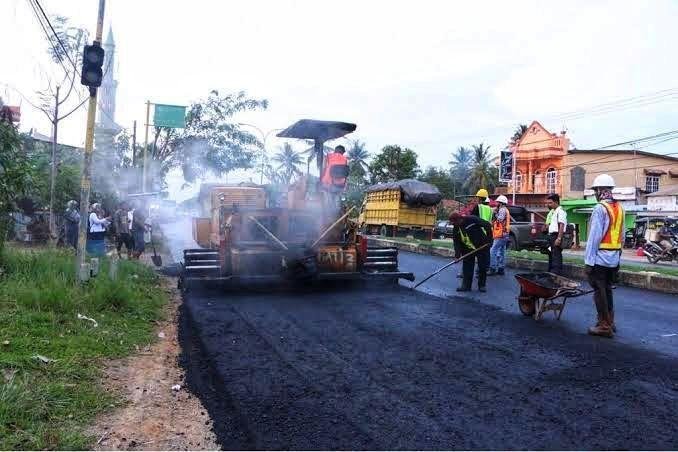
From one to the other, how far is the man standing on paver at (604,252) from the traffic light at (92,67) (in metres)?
6.09

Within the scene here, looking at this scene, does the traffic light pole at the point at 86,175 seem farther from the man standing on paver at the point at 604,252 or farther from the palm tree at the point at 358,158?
the palm tree at the point at 358,158

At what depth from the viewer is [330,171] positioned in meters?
9.49

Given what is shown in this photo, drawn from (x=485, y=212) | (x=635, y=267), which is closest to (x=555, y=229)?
(x=485, y=212)

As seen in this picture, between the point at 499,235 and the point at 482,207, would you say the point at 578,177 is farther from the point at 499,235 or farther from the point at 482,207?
the point at 482,207

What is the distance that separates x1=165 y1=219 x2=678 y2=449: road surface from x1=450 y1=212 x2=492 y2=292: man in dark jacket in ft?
4.91

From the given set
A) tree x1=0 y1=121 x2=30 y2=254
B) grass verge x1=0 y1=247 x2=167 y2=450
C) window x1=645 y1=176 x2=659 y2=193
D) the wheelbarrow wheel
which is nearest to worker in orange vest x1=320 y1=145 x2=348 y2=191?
grass verge x1=0 y1=247 x2=167 y2=450

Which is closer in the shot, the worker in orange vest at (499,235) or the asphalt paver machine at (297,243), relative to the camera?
the asphalt paver machine at (297,243)

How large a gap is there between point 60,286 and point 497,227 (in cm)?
779

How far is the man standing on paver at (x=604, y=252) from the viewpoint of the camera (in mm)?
5914

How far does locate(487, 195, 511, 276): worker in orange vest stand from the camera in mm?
11031

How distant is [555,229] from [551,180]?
33.2m

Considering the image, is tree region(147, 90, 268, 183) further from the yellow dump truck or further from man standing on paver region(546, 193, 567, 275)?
man standing on paver region(546, 193, 567, 275)

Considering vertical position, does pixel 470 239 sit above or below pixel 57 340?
above

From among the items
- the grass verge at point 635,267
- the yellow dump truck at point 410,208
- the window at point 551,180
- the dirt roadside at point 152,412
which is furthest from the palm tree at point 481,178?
the dirt roadside at point 152,412
